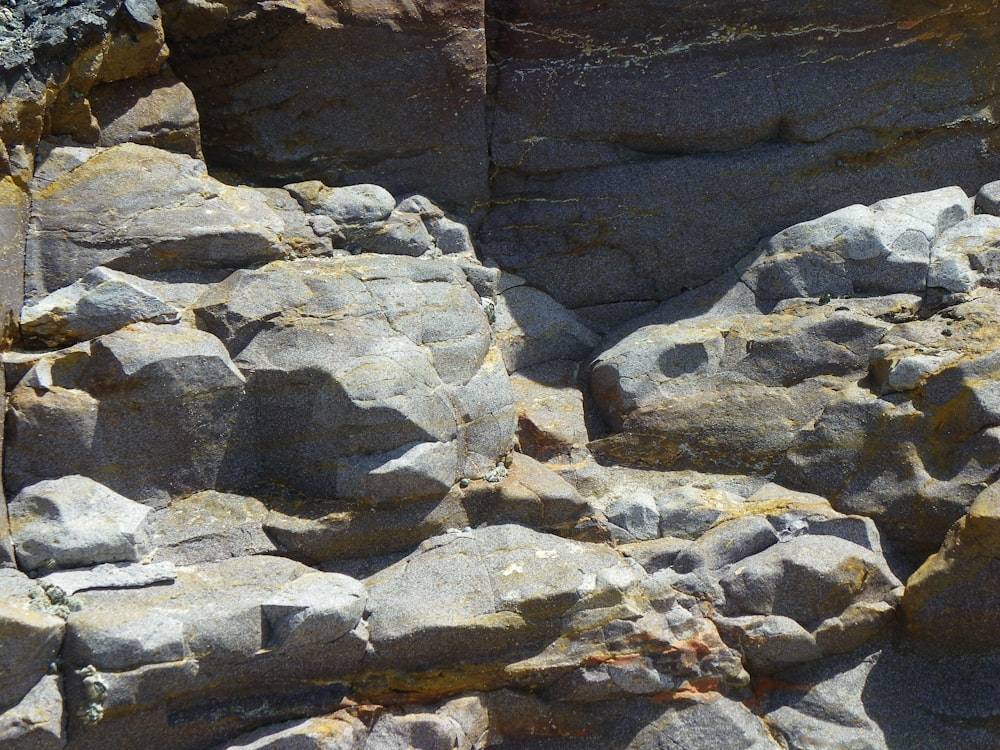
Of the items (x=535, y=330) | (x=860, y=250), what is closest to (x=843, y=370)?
(x=860, y=250)

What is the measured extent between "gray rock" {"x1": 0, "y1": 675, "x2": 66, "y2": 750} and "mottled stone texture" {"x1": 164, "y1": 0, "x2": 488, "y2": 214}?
10.5ft

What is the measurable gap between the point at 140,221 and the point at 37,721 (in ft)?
7.92

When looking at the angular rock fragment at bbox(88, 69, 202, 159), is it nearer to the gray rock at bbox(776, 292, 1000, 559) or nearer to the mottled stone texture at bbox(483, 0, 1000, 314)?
the mottled stone texture at bbox(483, 0, 1000, 314)

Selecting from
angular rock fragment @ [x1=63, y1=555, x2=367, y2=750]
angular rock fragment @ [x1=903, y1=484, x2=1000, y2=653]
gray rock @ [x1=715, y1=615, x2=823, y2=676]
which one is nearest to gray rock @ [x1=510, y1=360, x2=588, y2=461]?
gray rock @ [x1=715, y1=615, x2=823, y2=676]

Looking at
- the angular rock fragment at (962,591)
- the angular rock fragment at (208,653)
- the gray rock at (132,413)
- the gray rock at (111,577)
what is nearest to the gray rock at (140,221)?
the gray rock at (132,413)

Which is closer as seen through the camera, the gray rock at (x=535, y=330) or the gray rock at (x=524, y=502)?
the gray rock at (x=524, y=502)

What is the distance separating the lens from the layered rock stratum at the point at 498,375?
4.85m

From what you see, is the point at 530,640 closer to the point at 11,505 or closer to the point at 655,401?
the point at 655,401

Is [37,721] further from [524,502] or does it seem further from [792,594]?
[792,594]

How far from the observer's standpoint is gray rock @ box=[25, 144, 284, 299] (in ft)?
17.5

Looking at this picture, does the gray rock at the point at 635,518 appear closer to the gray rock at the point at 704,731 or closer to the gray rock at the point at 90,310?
the gray rock at the point at 704,731

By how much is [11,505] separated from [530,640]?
230 centimetres

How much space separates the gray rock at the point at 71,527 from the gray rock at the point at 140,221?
3.27 feet

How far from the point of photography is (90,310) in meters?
5.18
